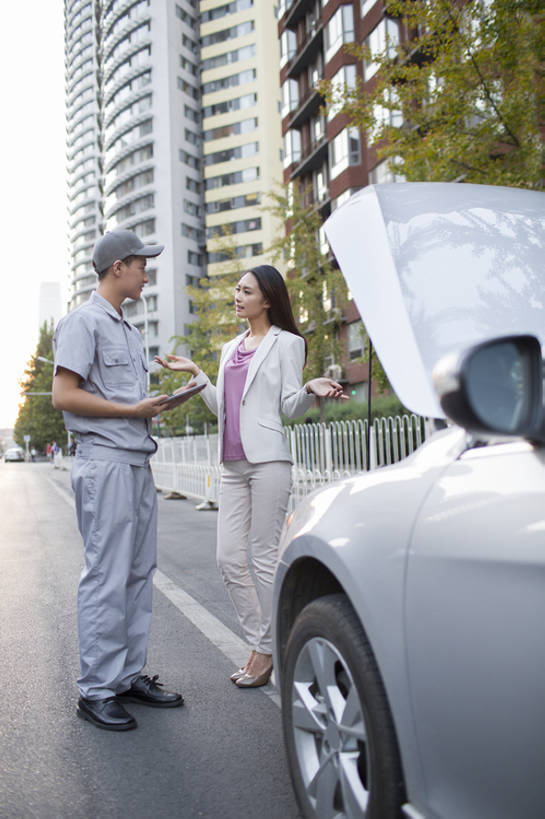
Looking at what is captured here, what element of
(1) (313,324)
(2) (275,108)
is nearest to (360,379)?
(1) (313,324)

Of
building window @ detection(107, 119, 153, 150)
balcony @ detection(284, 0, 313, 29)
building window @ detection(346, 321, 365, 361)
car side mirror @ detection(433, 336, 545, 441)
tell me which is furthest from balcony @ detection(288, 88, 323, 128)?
building window @ detection(107, 119, 153, 150)

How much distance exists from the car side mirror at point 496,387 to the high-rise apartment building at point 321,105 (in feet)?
87.0

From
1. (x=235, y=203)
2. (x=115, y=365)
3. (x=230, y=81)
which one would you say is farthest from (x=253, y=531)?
(x=230, y=81)

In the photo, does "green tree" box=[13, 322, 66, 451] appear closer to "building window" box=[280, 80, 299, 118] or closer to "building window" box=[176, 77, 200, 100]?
"building window" box=[176, 77, 200, 100]

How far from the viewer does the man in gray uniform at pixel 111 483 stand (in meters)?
3.44

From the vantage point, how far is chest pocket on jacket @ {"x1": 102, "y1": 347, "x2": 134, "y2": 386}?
3.61 m

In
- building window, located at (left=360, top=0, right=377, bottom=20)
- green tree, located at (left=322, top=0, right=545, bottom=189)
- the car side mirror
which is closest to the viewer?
the car side mirror

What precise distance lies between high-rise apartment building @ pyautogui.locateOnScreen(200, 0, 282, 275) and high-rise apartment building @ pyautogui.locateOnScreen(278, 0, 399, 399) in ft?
78.6

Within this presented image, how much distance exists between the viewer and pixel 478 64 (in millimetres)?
9789

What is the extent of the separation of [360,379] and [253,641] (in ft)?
100.0

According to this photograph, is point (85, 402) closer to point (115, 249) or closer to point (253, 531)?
point (115, 249)

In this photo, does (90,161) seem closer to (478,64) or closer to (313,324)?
(313,324)

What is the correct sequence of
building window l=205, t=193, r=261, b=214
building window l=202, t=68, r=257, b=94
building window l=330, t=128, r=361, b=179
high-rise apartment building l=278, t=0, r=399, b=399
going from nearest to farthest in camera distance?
high-rise apartment building l=278, t=0, r=399, b=399, building window l=330, t=128, r=361, b=179, building window l=205, t=193, r=261, b=214, building window l=202, t=68, r=257, b=94

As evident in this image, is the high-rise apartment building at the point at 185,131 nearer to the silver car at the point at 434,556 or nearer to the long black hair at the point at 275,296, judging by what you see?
the long black hair at the point at 275,296
